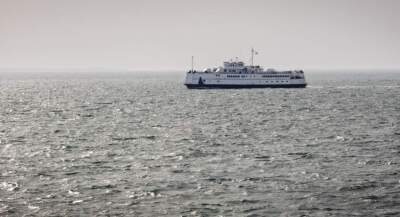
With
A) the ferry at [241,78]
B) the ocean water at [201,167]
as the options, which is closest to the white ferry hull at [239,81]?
the ferry at [241,78]

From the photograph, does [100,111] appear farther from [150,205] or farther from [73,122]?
[150,205]

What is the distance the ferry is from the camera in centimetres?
15738

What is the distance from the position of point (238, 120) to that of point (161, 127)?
13403 mm

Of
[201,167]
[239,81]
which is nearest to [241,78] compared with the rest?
[239,81]

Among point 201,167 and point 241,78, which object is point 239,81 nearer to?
point 241,78

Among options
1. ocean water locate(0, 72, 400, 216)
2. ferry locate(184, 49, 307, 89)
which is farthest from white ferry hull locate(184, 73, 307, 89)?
ocean water locate(0, 72, 400, 216)

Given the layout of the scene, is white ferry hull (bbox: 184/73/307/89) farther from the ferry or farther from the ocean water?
the ocean water

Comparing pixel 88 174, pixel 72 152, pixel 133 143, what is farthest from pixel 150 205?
pixel 133 143

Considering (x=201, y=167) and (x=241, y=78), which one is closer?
(x=201, y=167)

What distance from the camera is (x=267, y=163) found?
158ft

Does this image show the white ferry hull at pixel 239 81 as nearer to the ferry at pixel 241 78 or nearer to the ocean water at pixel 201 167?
the ferry at pixel 241 78

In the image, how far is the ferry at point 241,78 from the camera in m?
157

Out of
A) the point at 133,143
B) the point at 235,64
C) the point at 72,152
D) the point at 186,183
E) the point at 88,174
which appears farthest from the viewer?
the point at 235,64

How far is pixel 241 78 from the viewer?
160250 millimetres
